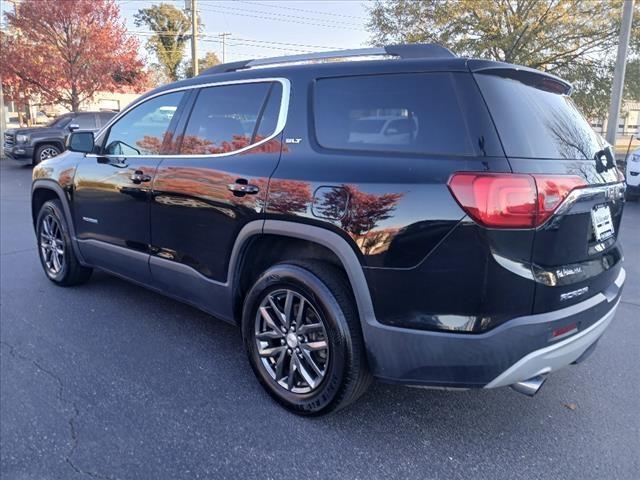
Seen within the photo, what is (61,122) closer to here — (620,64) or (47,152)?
(47,152)

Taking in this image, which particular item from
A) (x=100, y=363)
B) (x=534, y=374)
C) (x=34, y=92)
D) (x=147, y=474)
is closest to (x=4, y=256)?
(x=100, y=363)

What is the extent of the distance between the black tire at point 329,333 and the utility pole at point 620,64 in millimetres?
13000

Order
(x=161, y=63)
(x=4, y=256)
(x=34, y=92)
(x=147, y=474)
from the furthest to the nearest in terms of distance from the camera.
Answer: (x=161, y=63)
(x=34, y=92)
(x=4, y=256)
(x=147, y=474)

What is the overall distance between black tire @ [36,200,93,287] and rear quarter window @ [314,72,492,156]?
3.07 m

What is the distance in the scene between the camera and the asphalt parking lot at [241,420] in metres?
2.38

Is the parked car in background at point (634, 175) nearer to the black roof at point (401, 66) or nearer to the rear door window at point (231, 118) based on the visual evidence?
the black roof at point (401, 66)

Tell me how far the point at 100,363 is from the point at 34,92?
22401mm

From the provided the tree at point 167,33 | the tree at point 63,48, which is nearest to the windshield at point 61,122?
the tree at point 63,48

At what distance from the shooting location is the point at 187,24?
4203 cm

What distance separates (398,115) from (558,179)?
775 millimetres

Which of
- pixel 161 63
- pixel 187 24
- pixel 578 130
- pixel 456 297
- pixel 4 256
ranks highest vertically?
pixel 187 24

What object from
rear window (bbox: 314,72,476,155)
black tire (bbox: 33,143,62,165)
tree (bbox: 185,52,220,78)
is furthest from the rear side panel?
tree (bbox: 185,52,220,78)

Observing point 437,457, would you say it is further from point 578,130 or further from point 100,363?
point 100,363

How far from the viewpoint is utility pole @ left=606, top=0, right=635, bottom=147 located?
12406 mm
